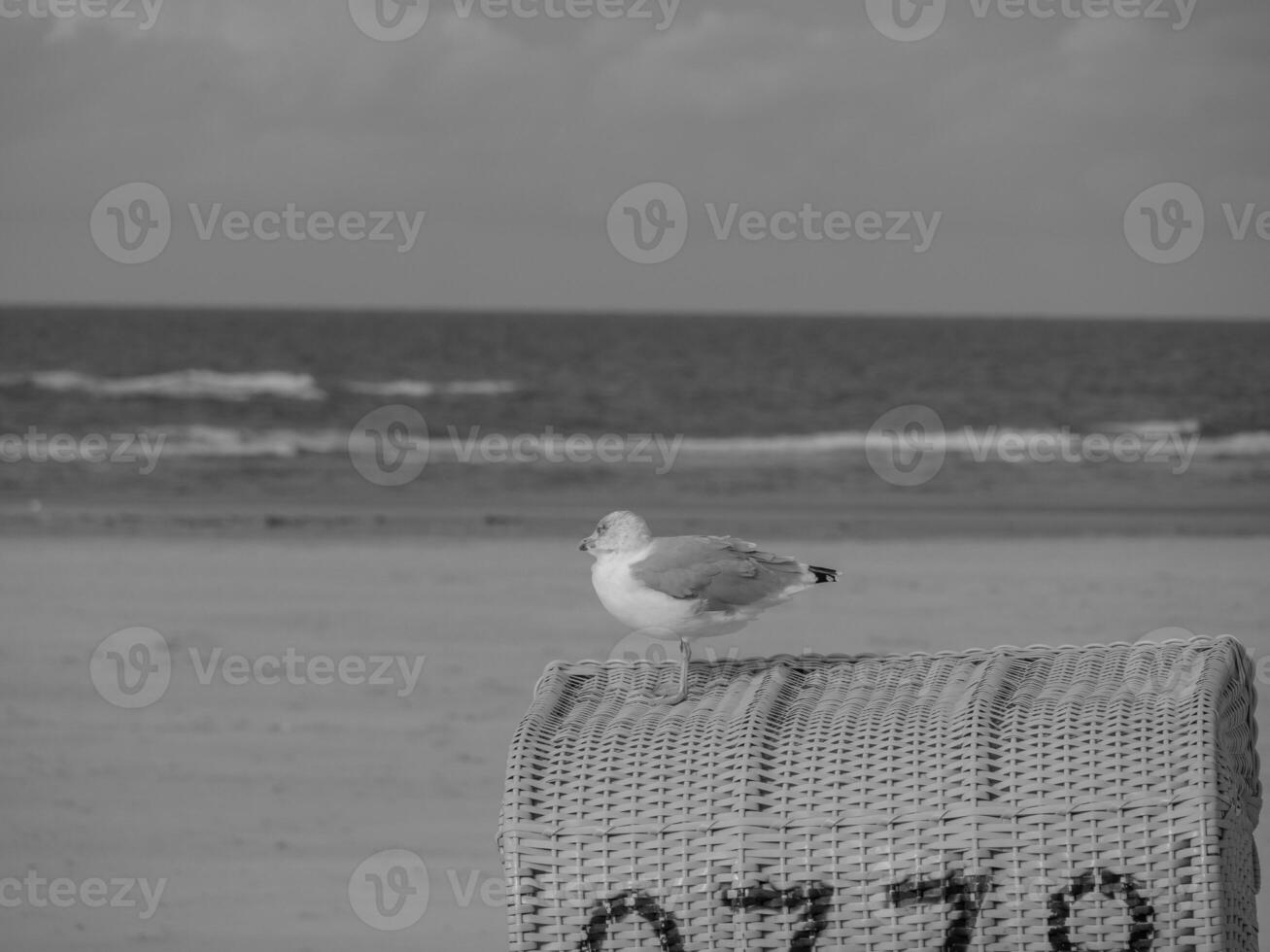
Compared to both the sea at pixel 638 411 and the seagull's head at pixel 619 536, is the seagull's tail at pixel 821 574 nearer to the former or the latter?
the seagull's head at pixel 619 536

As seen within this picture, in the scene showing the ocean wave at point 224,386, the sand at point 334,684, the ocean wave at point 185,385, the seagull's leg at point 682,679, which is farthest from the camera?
the ocean wave at point 224,386

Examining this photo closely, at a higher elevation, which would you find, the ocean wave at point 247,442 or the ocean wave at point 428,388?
the ocean wave at point 428,388

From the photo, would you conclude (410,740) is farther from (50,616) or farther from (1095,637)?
(1095,637)

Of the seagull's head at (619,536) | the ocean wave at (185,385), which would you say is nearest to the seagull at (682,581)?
the seagull's head at (619,536)

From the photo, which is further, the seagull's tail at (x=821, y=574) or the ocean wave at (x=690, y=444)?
the ocean wave at (x=690, y=444)

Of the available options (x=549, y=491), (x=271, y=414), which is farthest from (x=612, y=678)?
(x=271, y=414)

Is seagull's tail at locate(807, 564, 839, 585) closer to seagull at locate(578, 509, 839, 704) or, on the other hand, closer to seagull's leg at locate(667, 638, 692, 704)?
seagull at locate(578, 509, 839, 704)

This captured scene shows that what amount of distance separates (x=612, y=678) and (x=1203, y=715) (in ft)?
3.29

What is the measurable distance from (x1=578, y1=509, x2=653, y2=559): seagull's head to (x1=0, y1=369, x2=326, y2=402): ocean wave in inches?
784

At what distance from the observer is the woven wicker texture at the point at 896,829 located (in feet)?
6.66

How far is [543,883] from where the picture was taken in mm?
2137

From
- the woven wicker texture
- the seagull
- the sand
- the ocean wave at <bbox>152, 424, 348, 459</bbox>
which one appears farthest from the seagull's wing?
the ocean wave at <bbox>152, 424, 348, 459</bbox>

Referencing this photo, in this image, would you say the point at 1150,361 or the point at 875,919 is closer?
the point at 875,919

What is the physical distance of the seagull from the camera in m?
2.52
